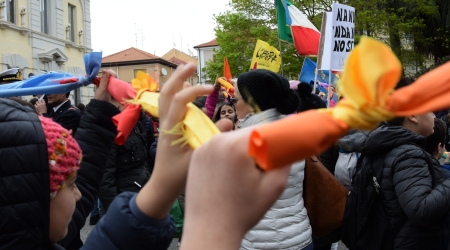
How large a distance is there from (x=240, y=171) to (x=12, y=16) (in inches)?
841

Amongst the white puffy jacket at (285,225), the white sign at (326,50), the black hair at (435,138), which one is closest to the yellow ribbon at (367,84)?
the white puffy jacket at (285,225)

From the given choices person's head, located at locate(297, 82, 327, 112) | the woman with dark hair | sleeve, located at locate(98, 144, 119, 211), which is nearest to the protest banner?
sleeve, located at locate(98, 144, 119, 211)

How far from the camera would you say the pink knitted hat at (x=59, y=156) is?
4.10ft

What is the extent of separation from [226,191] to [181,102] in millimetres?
247

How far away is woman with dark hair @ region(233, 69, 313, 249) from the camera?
2469 millimetres

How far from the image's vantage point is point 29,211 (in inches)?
45.9

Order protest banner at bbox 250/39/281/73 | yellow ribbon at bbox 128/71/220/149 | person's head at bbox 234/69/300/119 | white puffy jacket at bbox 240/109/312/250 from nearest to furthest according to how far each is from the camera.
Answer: yellow ribbon at bbox 128/71/220/149, person's head at bbox 234/69/300/119, white puffy jacket at bbox 240/109/312/250, protest banner at bbox 250/39/281/73

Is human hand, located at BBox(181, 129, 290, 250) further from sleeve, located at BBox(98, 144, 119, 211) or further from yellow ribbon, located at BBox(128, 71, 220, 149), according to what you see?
sleeve, located at BBox(98, 144, 119, 211)

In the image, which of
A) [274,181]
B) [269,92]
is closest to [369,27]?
[269,92]

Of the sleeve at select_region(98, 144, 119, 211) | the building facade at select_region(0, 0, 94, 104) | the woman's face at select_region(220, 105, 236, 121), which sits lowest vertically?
the sleeve at select_region(98, 144, 119, 211)

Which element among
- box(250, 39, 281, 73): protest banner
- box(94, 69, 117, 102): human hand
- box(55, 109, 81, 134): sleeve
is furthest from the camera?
box(250, 39, 281, 73): protest banner

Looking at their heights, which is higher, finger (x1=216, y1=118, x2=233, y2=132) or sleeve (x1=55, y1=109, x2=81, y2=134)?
finger (x1=216, y1=118, x2=233, y2=132)

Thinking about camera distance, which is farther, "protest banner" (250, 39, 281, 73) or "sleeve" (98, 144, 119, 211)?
"protest banner" (250, 39, 281, 73)

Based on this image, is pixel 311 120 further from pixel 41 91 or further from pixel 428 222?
pixel 428 222
